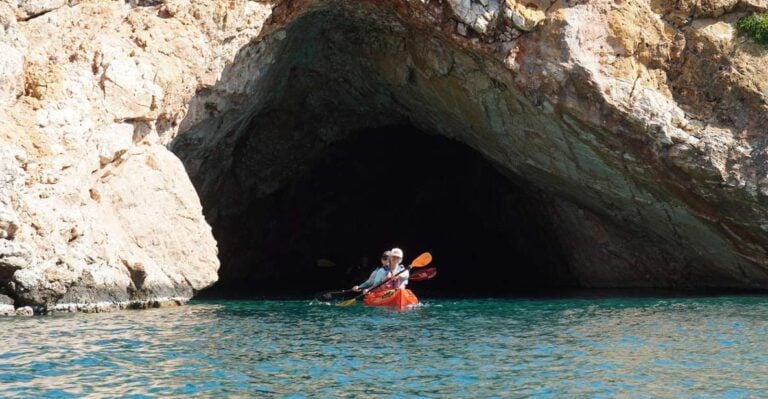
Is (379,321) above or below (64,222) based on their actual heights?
below

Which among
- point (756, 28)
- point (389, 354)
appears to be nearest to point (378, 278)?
point (389, 354)

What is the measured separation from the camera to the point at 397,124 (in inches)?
1237

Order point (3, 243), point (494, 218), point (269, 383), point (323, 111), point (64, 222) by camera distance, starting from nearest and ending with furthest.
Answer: point (269, 383) < point (3, 243) < point (64, 222) < point (323, 111) < point (494, 218)

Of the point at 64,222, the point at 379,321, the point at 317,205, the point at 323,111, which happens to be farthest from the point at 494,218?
the point at 64,222

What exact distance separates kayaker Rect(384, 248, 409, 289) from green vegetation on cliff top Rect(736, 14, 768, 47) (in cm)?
932

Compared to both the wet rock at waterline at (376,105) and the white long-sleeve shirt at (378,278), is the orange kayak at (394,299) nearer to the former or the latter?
the white long-sleeve shirt at (378,278)

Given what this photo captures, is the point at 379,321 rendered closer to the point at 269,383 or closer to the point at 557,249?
the point at 269,383

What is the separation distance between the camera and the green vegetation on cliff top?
23406 millimetres

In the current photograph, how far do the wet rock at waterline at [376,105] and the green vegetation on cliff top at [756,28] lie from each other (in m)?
0.26

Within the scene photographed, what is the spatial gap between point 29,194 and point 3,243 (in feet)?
4.14

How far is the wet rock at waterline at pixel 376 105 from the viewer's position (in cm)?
1934

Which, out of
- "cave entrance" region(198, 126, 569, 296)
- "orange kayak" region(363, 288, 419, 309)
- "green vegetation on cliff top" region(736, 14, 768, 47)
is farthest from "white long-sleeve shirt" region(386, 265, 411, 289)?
"green vegetation on cliff top" region(736, 14, 768, 47)

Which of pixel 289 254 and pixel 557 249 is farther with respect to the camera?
pixel 289 254

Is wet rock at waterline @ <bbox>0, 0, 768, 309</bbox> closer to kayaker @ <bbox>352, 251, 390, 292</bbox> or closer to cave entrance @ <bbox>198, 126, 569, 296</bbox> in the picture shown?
cave entrance @ <bbox>198, 126, 569, 296</bbox>
